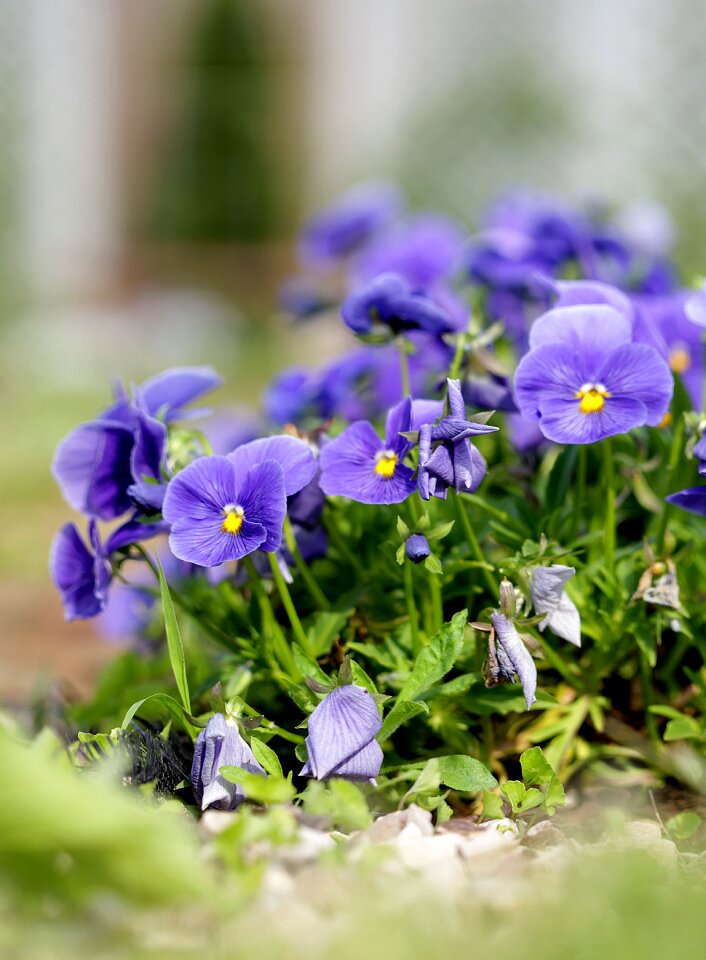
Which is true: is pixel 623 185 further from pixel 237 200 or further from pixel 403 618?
pixel 403 618

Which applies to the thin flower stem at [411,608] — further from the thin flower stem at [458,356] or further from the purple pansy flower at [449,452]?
the thin flower stem at [458,356]

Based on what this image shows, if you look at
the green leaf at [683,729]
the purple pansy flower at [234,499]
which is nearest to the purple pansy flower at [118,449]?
the purple pansy flower at [234,499]

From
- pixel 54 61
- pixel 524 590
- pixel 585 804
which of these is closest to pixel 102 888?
pixel 524 590

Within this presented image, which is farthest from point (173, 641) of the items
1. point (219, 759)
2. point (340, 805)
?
point (340, 805)

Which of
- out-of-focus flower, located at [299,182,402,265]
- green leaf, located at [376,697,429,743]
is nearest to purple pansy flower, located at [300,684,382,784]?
green leaf, located at [376,697,429,743]

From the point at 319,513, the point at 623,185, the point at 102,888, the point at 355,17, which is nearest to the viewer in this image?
the point at 102,888

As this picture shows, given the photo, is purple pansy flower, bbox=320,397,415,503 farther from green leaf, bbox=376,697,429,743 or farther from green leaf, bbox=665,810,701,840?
green leaf, bbox=665,810,701,840
